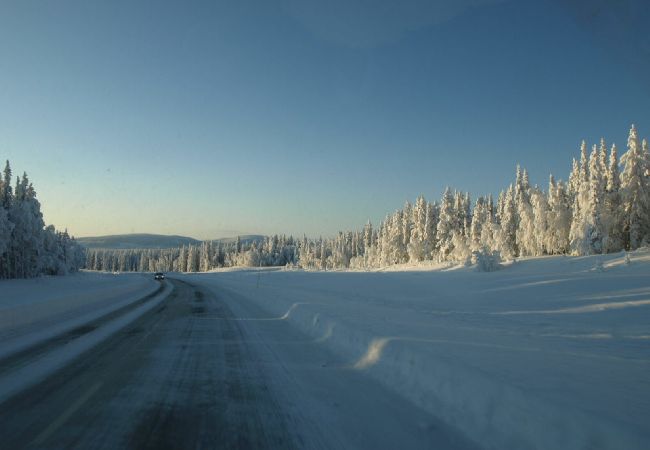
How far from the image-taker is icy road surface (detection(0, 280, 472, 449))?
447 cm

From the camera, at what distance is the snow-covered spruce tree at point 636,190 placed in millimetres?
45875

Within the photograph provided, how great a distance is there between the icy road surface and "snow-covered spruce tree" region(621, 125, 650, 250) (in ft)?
167

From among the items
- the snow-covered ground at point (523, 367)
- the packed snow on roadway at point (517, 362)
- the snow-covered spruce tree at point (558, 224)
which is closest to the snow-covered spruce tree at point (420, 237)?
the snow-covered spruce tree at point (558, 224)

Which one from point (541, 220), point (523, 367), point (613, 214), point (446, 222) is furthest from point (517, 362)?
point (446, 222)

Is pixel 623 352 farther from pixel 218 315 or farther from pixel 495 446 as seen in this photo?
pixel 218 315

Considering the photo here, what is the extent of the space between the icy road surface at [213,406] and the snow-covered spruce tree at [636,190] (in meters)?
50.9

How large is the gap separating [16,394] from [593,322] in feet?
50.2

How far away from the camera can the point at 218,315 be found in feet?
56.5

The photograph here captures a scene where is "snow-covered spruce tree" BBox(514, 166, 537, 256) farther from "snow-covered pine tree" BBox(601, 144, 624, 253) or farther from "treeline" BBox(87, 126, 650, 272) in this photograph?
"snow-covered pine tree" BBox(601, 144, 624, 253)

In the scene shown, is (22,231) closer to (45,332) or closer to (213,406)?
(45,332)

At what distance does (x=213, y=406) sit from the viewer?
5.56m

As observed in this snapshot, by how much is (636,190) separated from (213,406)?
54660 mm

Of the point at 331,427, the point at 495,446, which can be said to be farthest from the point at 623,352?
the point at 331,427

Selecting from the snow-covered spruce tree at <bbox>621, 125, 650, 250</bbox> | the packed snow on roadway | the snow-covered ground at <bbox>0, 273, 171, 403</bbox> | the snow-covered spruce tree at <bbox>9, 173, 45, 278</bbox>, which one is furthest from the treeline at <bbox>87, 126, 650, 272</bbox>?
the snow-covered spruce tree at <bbox>9, 173, 45, 278</bbox>
